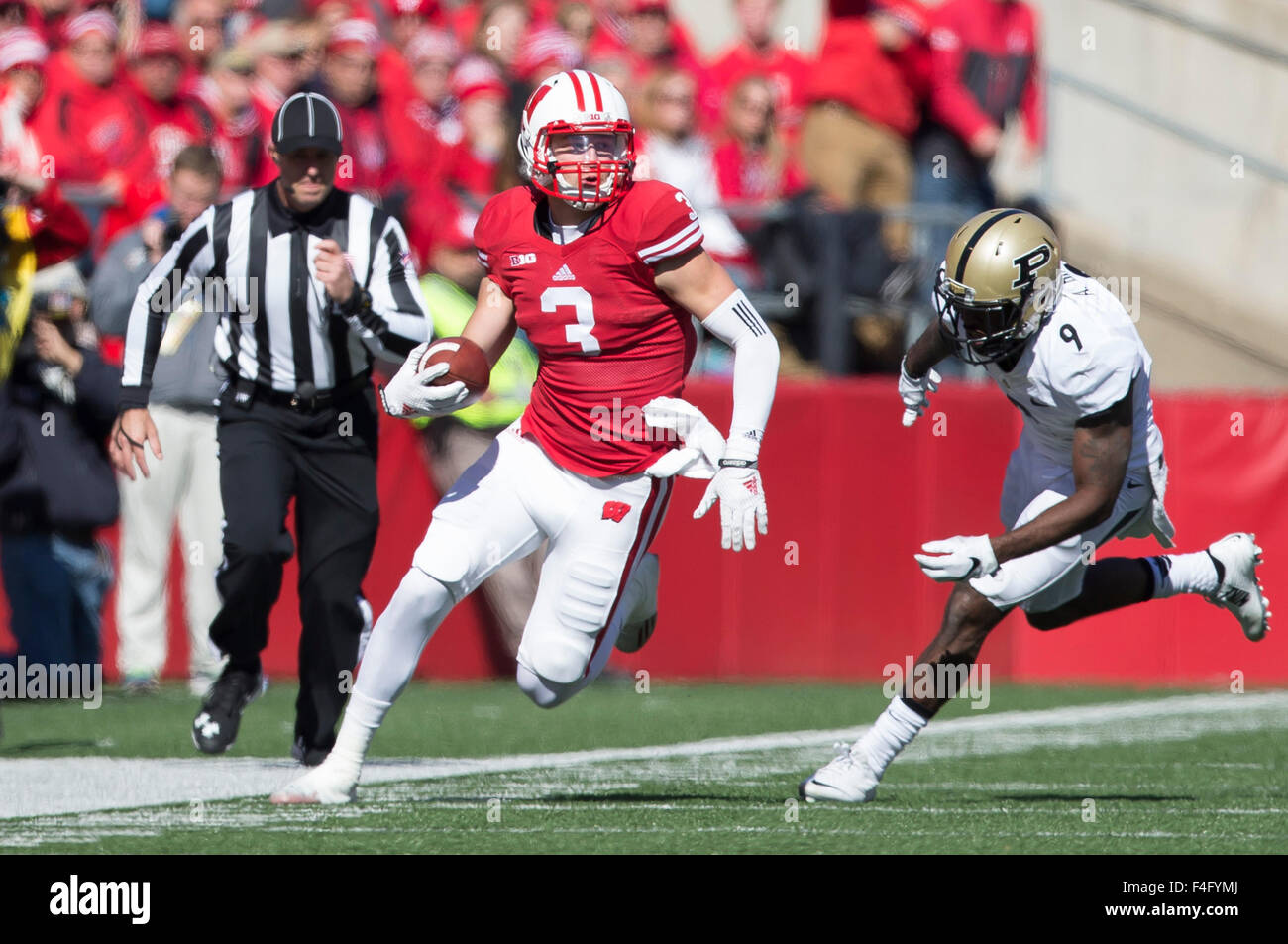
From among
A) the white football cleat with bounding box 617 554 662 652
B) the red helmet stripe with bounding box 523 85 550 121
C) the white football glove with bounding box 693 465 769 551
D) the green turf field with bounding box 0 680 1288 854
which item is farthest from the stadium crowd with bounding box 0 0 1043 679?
the white football glove with bounding box 693 465 769 551

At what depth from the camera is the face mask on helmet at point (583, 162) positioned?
5.81 m

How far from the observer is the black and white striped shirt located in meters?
6.88

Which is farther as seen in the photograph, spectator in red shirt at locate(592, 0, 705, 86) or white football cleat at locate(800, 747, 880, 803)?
spectator in red shirt at locate(592, 0, 705, 86)

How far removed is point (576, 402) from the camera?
236 inches

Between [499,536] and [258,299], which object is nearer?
[499,536]

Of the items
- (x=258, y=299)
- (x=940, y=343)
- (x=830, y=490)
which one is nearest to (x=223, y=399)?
(x=258, y=299)

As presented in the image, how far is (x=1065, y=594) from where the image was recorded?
20.8 ft

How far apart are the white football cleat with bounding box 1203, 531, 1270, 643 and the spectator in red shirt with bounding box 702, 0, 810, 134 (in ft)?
17.4

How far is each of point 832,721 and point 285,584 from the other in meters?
2.98

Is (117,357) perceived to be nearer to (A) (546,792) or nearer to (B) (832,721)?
(B) (832,721)

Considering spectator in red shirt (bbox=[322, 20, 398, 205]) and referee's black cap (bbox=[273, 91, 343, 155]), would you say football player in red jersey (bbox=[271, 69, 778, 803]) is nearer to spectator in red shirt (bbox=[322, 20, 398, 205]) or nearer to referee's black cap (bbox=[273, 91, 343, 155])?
referee's black cap (bbox=[273, 91, 343, 155])

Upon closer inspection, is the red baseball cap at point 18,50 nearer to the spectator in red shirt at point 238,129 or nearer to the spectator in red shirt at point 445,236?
the spectator in red shirt at point 238,129

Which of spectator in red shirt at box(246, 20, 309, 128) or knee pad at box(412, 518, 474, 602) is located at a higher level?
spectator in red shirt at box(246, 20, 309, 128)
